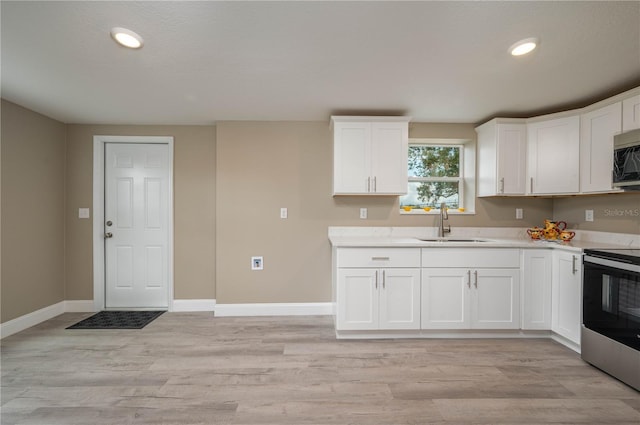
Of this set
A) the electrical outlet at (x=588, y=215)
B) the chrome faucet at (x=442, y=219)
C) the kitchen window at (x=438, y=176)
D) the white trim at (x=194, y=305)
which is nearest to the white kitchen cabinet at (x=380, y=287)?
the chrome faucet at (x=442, y=219)

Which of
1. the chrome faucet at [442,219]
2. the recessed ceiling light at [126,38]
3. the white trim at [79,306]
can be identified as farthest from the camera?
the white trim at [79,306]

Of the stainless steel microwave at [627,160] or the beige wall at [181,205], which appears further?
the beige wall at [181,205]

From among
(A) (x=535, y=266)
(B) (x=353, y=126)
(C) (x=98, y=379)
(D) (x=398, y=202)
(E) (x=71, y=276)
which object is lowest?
(C) (x=98, y=379)

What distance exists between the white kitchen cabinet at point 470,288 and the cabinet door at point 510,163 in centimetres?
75

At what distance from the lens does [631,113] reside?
235cm

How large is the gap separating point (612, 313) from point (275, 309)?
3.05 metres

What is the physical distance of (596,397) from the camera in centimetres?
196

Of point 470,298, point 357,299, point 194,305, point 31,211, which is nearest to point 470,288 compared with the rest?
point 470,298

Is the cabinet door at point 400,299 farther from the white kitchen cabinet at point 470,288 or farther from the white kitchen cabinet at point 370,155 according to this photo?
the white kitchen cabinet at point 370,155

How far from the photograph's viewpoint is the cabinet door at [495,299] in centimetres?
284

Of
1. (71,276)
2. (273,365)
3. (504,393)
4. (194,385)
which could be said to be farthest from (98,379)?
(504,393)

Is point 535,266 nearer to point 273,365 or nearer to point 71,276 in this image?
point 273,365

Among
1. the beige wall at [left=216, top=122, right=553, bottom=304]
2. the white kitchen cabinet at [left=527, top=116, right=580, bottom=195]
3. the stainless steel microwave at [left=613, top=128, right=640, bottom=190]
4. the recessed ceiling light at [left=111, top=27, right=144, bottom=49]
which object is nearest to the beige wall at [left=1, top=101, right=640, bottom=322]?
the beige wall at [left=216, top=122, right=553, bottom=304]

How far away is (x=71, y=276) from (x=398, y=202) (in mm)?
4141
